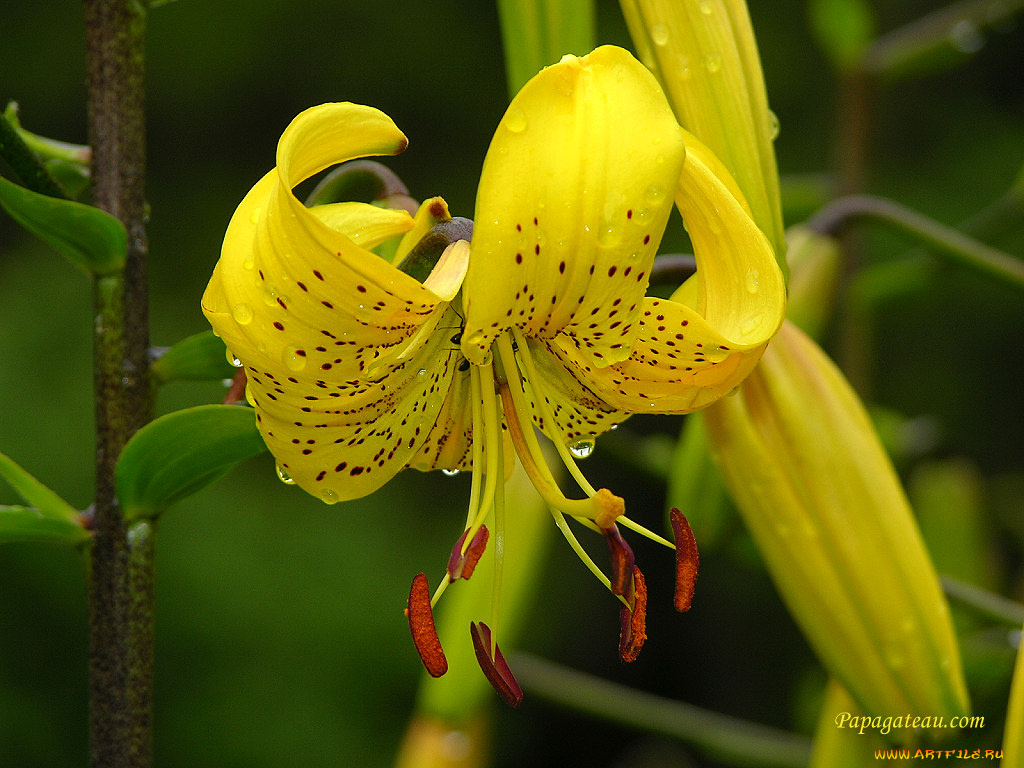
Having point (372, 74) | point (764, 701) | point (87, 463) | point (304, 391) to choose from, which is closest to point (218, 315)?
point (304, 391)

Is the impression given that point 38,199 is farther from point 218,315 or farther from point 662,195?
point 662,195

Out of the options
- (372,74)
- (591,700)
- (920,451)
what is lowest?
(591,700)

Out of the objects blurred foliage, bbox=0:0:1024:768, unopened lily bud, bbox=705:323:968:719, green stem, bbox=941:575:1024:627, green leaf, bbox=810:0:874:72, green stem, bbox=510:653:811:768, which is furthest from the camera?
blurred foliage, bbox=0:0:1024:768

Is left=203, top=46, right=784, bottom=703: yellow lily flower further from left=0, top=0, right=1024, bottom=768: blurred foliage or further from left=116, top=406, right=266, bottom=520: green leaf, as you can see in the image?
left=0, top=0, right=1024, bottom=768: blurred foliage

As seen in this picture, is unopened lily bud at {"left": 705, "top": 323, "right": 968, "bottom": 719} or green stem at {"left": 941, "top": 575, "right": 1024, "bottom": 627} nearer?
unopened lily bud at {"left": 705, "top": 323, "right": 968, "bottom": 719}

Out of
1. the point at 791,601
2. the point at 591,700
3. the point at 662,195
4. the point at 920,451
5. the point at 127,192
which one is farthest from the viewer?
the point at 920,451

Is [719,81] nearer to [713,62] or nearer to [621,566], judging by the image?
[713,62]

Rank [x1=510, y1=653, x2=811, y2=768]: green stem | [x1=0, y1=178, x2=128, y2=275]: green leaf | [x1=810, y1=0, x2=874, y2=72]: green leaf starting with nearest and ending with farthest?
[x1=0, y1=178, x2=128, y2=275]: green leaf
[x1=510, y1=653, x2=811, y2=768]: green stem
[x1=810, y1=0, x2=874, y2=72]: green leaf

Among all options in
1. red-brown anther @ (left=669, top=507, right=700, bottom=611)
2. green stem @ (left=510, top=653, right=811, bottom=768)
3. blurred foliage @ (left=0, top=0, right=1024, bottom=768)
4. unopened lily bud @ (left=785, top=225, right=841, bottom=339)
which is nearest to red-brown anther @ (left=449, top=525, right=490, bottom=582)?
red-brown anther @ (left=669, top=507, right=700, bottom=611)

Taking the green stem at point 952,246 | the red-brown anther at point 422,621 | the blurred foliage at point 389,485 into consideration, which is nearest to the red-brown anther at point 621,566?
the red-brown anther at point 422,621

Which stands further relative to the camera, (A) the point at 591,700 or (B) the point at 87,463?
(B) the point at 87,463
